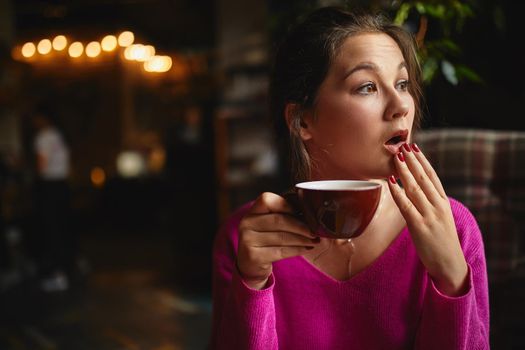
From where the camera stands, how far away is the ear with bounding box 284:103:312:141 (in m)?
1.13

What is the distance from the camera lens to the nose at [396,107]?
972 millimetres

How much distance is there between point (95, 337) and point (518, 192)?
2.57m

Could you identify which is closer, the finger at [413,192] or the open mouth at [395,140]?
the finger at [413,192]

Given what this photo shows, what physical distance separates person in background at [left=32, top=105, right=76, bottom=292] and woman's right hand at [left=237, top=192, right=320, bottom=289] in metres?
3.83

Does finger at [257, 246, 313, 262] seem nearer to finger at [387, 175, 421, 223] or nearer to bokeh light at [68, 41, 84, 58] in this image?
finger at [387, 175, 421, 223]

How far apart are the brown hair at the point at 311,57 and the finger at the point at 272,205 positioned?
32cm

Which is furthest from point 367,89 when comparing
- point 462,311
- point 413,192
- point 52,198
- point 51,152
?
point 52,198

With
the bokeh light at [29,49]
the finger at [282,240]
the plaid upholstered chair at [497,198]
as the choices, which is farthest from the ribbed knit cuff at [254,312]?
the bokeh light at [29,49]

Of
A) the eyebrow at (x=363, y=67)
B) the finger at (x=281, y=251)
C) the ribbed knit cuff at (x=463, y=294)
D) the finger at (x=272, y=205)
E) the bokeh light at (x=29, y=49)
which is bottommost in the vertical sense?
the ribbed knit cuff at (x=463, y=294)

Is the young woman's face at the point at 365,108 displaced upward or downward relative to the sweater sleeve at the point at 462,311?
upward

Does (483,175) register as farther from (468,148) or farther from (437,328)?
(437,328)

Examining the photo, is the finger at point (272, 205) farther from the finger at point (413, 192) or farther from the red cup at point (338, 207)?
the finger at point (413, 192)

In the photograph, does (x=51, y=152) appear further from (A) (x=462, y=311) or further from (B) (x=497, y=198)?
(A) (x=462, y=311)

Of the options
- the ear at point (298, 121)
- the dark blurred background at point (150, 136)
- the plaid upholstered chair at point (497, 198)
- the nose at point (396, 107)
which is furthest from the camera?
the dark blurred background at point (150, 136)
